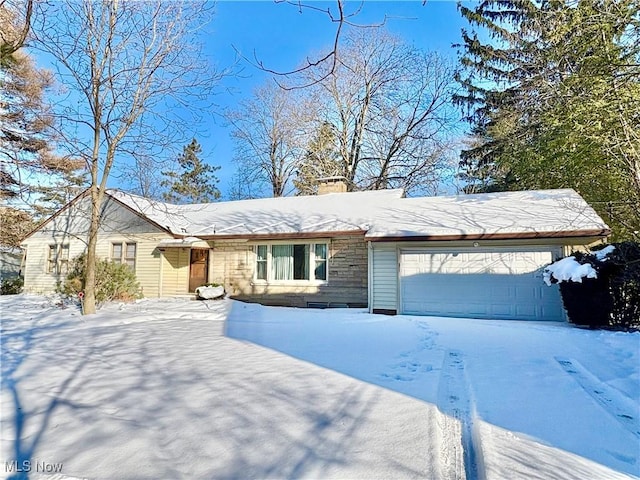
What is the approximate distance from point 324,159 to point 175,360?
19554 millimetres

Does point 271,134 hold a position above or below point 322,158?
above

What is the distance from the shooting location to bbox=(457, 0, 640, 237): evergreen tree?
6.68 m

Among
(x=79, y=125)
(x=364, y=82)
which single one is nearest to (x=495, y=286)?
(x=79, y=125)

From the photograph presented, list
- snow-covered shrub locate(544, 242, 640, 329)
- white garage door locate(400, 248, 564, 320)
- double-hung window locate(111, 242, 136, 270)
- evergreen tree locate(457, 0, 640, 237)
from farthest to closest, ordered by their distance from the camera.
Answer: double-hung window locate(111, 242, 136, 270), white garage door locate(400, 248, 564, 320), snow-covered shrub locate(544, 242, 640, 329), evergreen tree locate(457, 0, 640, 237)

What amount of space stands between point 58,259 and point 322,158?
1449cm

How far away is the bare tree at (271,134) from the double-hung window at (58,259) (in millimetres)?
12189

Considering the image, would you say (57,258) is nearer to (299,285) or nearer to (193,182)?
(299,285)

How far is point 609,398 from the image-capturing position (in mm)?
3709

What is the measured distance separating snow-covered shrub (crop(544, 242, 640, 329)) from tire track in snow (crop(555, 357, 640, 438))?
3633 mm

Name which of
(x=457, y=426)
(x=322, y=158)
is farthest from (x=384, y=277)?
(x=322, y=158)

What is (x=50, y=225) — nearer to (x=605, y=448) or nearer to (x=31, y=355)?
(x=31, y=355)

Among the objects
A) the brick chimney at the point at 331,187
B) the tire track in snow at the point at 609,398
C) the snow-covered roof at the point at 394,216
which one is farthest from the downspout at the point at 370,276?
the brick chimney at the point at 331,187

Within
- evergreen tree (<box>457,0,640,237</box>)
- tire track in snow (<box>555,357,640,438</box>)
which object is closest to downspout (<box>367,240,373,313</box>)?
evergreen tree (<box>457,0,640,237</box>)

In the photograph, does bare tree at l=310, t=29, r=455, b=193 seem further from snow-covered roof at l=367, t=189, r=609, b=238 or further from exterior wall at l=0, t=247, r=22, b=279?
exterior wall at l=0, t=247, r=22, b=279
